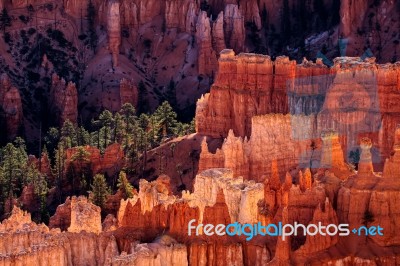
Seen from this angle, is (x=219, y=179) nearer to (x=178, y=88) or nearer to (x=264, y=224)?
(x=264, y=224)

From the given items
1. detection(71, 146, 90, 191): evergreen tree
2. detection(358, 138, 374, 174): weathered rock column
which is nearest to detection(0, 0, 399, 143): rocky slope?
detection(71, 146, 90, 191): evergreen tree

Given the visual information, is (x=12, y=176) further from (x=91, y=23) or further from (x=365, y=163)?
(x=91, y=23)

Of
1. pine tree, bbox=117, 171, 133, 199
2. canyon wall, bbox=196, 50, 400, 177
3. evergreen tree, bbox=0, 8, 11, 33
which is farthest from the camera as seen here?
evergreen tree, bbox=0, 8, 11, 33

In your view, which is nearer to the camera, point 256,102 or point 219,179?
point 219,179

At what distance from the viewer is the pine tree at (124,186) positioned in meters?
68.6

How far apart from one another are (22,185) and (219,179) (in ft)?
90.3

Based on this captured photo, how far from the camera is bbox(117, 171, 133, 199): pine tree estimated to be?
225 ft

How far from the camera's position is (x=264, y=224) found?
49.0 m

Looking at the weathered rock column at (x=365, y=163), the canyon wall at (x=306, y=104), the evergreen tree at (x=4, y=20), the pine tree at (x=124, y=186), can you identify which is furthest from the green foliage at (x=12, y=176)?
the evergreen tree at (x=4, y=20)

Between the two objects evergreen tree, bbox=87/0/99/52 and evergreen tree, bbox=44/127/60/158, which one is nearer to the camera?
evergreen tree, bbox=44/127/60/158

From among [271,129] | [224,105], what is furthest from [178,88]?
[271,129]

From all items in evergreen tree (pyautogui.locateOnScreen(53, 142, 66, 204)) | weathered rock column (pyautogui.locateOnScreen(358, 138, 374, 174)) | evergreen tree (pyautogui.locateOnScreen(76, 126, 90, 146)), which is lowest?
weathered rock column (pyautogui.locateOnScreen(358, 138, 374, 174))

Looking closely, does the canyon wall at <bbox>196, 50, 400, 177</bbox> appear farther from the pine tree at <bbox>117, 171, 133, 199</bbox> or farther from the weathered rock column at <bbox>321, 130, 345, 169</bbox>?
the weathered rock column at <bbox>321, 130, 345, 169</bbox>

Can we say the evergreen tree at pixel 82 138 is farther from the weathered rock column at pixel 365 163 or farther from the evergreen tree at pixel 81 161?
the weathered rock column at pixel 365 163
